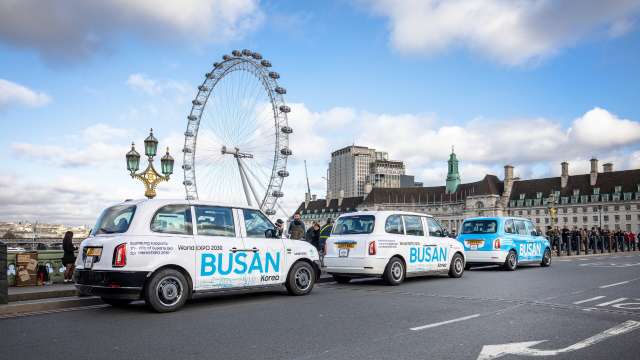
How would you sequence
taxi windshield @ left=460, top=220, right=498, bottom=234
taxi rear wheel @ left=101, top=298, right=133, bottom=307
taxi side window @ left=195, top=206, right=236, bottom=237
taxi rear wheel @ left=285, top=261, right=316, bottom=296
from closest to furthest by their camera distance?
taxi side window @ left=195, top=206, right=236, bottom=237 → taxi rear wheel @ left=101, top=298, right=133, bottom=307 → taxi rear wheel @ left=285, top=261, right=316, bottom=296 → taxi windshield @ left=460, top=220, right=498, bottom=234

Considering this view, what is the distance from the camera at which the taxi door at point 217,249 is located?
8758 mm

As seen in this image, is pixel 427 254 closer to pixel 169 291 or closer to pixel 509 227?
pixel 509 227

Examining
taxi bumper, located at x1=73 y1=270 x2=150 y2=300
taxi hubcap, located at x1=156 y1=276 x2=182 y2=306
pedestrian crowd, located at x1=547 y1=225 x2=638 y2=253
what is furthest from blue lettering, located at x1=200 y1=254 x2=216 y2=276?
pedestrian crowd, located at x1=547 y1=225 x2=638 y2=253

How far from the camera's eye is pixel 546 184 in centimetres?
12462

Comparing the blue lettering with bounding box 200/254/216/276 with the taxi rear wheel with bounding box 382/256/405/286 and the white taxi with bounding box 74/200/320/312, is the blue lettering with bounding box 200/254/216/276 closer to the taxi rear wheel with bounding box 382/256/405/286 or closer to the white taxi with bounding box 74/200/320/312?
the white taxi with bounding box 74/200/320/312

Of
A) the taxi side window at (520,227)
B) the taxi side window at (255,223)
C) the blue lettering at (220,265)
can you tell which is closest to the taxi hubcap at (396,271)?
the taxi side window at (255,223)

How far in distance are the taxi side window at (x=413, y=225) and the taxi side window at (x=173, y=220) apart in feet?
21.3

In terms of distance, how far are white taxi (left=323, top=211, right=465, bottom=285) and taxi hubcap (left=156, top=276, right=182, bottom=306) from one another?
517cm

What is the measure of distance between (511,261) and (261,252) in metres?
11.5

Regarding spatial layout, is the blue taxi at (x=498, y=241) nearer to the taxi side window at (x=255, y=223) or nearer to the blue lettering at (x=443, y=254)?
the blue lettering at (x=443, y=254)

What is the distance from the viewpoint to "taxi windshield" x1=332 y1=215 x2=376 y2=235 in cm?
1270

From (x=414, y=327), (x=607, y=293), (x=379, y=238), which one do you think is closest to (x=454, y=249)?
(x=379, y=238)

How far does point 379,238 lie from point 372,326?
5.46 metres

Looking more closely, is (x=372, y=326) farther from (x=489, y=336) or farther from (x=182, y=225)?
(x=182, y=225)
